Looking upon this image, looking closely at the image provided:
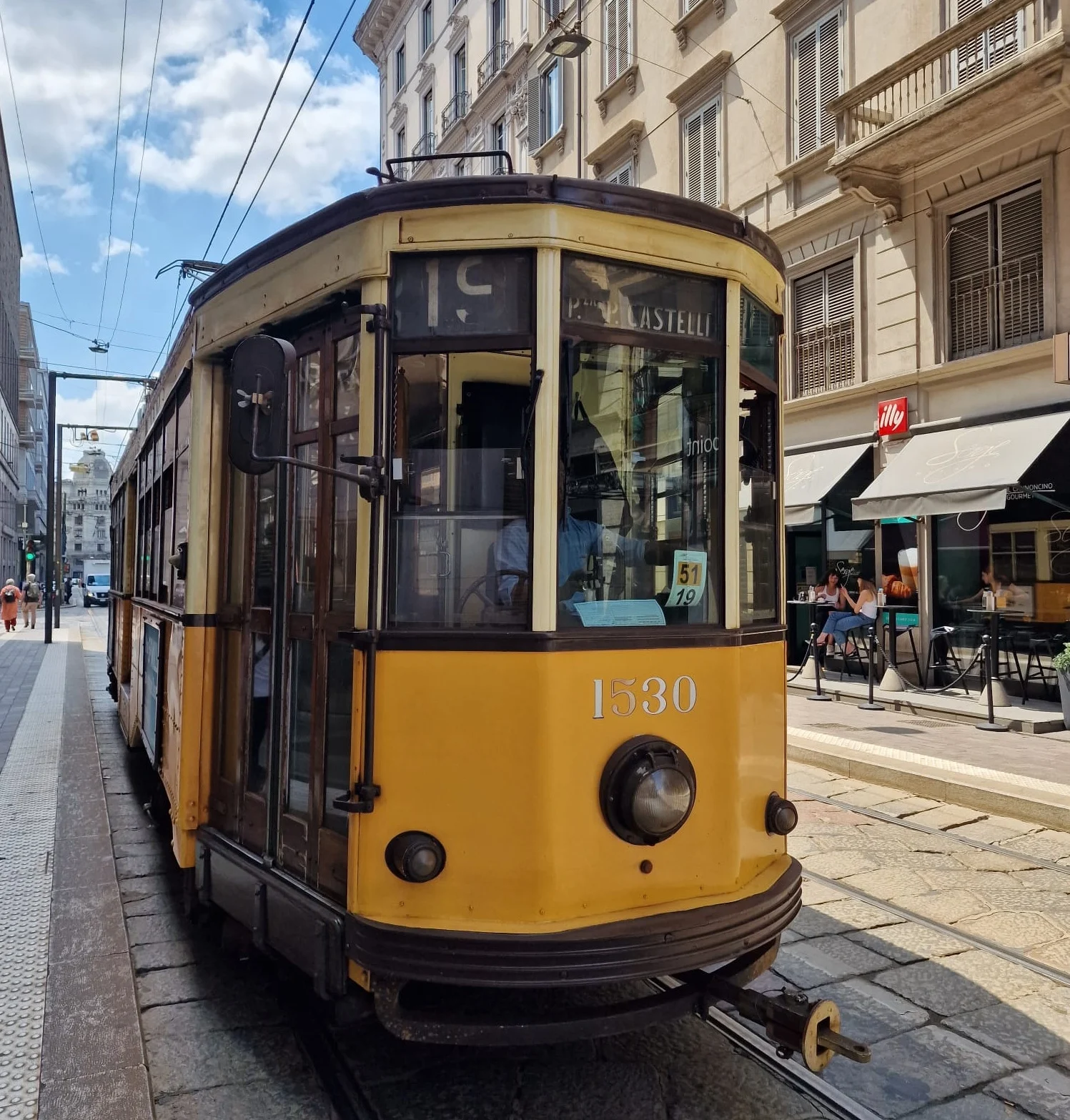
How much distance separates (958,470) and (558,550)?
9477 mm

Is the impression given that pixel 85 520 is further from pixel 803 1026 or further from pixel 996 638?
pixel 803 1026

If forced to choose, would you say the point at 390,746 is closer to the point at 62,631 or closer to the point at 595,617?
the point at 595,617

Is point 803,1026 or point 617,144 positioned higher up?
point 617,144

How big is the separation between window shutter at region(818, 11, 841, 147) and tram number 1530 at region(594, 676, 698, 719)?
509 inches

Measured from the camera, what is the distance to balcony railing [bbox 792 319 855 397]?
44.4ft

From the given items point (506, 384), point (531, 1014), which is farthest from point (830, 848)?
point (506, 384)

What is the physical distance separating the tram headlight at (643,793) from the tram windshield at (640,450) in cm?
40

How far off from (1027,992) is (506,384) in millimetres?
3157

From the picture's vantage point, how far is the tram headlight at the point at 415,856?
267 centimetres

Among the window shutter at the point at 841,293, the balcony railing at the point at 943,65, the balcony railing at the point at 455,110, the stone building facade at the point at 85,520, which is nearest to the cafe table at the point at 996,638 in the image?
the window shutter at the point at 841,293

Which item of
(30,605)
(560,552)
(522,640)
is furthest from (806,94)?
(30,605)

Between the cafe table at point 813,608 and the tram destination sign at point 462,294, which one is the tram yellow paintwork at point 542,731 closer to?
the tram destination sign at point 462,294

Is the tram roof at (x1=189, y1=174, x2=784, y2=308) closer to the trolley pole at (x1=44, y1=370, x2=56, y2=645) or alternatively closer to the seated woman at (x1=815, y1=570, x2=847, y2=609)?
the seated woman at (x1=815, y1=570, x2=847, y2=609)

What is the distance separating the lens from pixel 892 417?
41.0 ft
